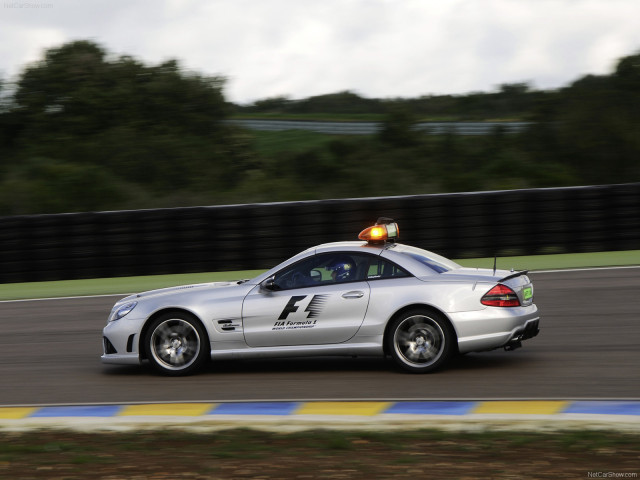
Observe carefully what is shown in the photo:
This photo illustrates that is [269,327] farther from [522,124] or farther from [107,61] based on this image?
[107,61]

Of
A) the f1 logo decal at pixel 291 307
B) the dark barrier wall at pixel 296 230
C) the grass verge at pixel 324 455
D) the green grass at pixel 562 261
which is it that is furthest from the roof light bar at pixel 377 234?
the dark barrier wall at pixel 296 230

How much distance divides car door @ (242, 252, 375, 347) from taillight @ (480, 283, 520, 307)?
1129mm

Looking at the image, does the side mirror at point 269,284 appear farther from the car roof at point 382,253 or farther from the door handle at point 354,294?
the door handle at point 354,294

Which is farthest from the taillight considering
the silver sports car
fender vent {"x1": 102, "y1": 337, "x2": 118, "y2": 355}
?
fender vent {"x1": 102, "y1": 337, "x2": 118, "y2": 355}

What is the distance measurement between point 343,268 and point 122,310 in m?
2.32

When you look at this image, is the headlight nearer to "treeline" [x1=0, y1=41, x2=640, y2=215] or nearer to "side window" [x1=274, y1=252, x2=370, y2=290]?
"side window" [x1=274, y1=252, x2=370, y2=290]

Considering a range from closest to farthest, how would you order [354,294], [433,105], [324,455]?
[324,455] < [354,294] < [433,105]

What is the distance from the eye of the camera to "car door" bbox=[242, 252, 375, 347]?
8719 mm

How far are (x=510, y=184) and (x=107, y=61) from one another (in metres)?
16.2

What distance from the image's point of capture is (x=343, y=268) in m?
8.91

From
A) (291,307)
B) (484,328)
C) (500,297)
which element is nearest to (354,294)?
(291,307)

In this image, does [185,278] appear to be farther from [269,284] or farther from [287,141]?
[287,141]

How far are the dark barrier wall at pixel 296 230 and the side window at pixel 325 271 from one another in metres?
7.91

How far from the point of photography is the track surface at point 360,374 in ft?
26.7
